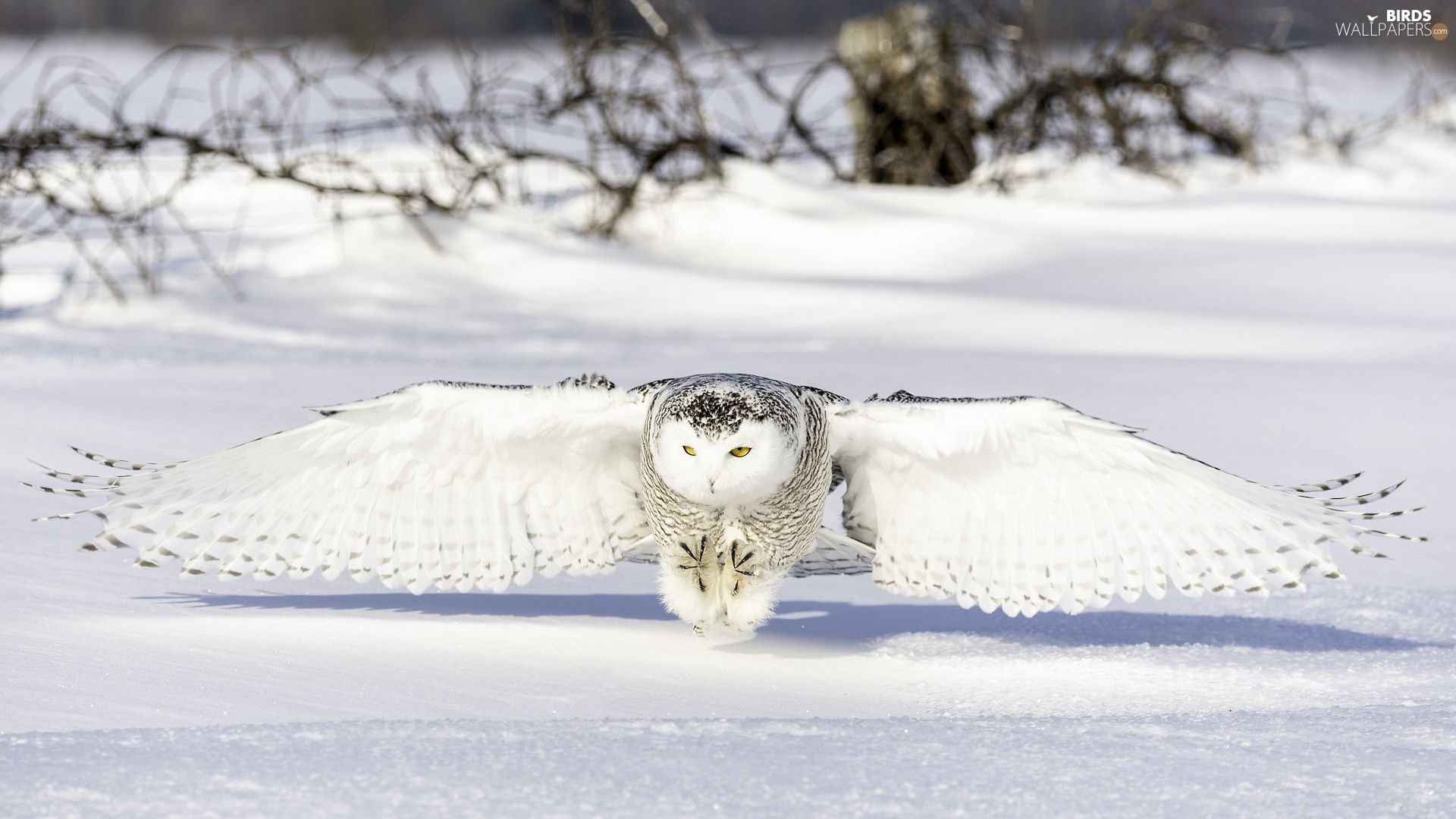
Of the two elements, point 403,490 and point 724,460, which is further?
point 403,490

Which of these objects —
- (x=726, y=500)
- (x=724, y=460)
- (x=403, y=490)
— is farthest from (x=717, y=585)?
(x=403, y=490)

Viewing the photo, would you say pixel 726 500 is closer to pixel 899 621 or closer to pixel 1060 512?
pixel 1060 512

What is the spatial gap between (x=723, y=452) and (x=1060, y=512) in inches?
28.0

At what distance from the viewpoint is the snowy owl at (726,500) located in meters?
2.70

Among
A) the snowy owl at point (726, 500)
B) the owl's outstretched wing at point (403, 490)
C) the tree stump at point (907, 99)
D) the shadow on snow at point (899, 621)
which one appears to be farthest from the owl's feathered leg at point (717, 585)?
the tree stump at point (907, 99)

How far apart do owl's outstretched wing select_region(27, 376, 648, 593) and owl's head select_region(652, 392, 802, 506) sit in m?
0.28

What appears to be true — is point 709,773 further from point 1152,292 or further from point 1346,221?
point 1346,221

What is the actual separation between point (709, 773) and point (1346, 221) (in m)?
6.88

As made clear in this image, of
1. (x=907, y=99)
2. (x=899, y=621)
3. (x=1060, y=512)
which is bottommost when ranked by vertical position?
(x=899, y=621)

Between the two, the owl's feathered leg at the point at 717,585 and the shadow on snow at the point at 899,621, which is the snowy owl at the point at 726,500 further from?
the shadow on snow at the point at 899,621

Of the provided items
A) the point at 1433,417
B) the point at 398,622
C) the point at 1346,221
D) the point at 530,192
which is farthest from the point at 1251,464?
the point at 530,192

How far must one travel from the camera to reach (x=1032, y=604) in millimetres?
2863

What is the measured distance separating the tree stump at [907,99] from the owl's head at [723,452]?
21.9 ft

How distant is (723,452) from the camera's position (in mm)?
2539
